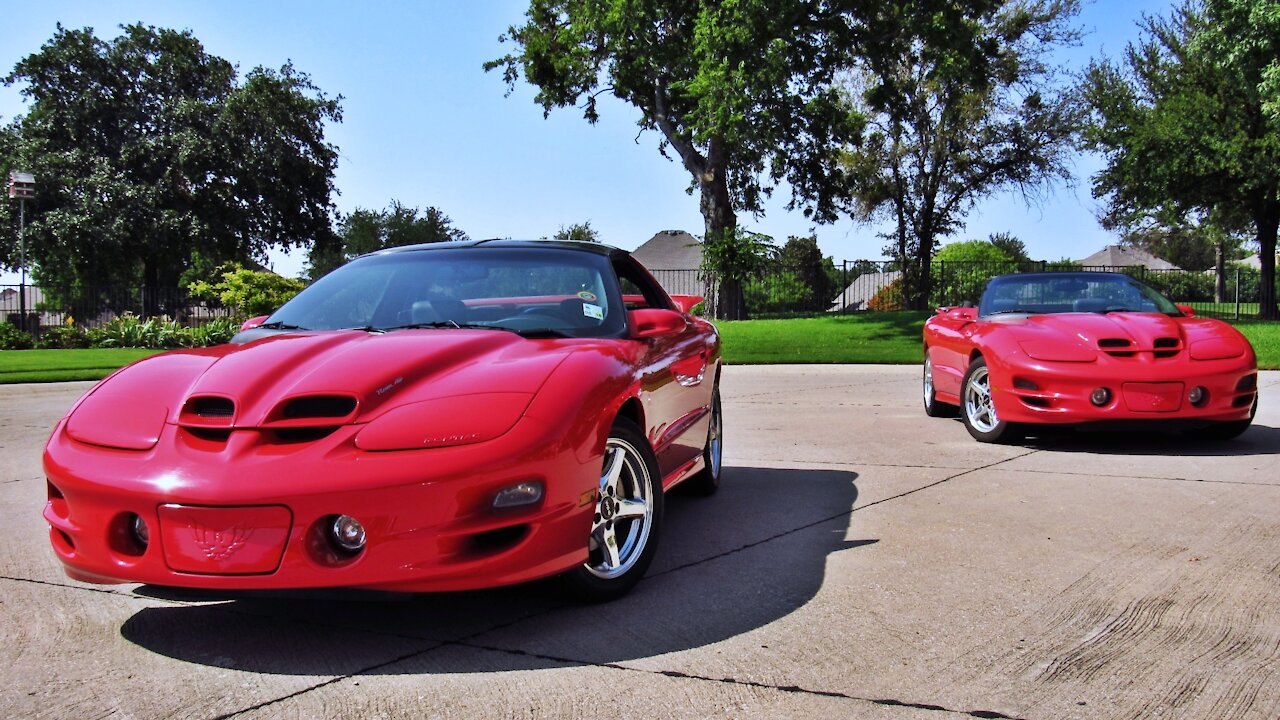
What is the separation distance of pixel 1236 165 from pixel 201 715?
29805 mm

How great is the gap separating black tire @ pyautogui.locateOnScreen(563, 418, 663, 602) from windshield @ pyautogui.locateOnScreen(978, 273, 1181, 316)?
5.15 m

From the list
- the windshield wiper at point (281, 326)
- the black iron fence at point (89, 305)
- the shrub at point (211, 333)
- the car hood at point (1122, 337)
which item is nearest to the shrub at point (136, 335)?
the shrub at point (211, 333)

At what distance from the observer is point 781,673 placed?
300 centimetres

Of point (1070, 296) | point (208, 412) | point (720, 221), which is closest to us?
point (208, 412)

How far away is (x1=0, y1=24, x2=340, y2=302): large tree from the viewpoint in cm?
3981

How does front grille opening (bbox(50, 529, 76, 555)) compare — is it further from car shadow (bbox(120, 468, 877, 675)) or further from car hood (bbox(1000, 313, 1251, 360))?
car hood (bbox(1000, 313, 1251, 360))

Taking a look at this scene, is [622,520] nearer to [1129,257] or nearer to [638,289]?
[638,289]

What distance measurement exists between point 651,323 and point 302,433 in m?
1.69

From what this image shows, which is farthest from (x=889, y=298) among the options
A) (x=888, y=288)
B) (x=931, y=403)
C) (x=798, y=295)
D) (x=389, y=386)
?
(x=389, y=386)

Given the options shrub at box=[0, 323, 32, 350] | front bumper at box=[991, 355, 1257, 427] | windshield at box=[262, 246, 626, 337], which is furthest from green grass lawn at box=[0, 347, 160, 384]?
front bumper at box=[991, 355, 1257, 427]

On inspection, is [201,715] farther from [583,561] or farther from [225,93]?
[225,93]

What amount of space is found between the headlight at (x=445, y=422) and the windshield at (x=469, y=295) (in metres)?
0.86

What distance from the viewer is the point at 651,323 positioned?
4.43 metres

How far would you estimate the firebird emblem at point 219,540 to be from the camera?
2986 millimetres
